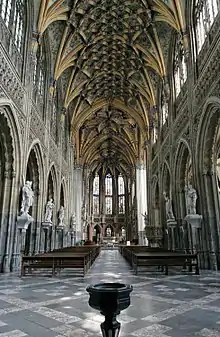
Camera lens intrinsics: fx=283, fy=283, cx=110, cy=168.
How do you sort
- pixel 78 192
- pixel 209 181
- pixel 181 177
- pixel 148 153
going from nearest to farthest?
pixel 209 181
pixel 181 177
pixel 148 153
pixel 78 192

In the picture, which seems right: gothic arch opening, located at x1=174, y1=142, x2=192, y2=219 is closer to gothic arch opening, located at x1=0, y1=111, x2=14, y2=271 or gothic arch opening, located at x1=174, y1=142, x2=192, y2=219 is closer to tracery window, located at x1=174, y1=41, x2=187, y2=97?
tracery window, located at x1=174, y1=41, x2=187, y2=97

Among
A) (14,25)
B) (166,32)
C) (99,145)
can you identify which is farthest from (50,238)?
(99,145)

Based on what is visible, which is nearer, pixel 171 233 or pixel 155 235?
pixel 171 233

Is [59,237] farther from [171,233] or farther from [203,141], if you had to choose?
[203,141]

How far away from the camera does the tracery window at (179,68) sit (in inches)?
721

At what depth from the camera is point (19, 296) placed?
672 cm

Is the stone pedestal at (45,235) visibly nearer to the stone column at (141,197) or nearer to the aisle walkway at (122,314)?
the aisle walkway at (122,314)

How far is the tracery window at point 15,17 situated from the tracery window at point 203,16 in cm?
959

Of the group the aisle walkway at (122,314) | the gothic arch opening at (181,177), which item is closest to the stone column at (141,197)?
the gothic arch opening at (181,177)

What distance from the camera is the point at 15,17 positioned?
14.7m

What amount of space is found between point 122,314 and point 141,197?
34423mm

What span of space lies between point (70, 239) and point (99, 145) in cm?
2048

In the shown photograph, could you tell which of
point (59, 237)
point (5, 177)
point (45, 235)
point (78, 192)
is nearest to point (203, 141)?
point (5, 177)

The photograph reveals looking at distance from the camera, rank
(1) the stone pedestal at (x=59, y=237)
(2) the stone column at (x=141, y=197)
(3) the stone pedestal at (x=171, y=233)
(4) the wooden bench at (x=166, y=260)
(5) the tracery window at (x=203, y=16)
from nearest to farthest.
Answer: (4) the wooden bench at (x=166, y=260)
(5) the tracery window at (x=203, y=16)
(3) the stone pedestal at (x=171, y=233)
(1) the stone pedestal at (x=59, y=237)
(2) the stone column at (x=141, y=197)
